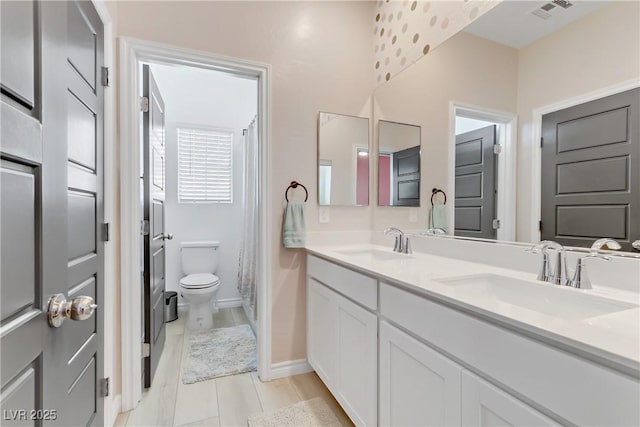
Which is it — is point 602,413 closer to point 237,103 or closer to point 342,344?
point 342,344

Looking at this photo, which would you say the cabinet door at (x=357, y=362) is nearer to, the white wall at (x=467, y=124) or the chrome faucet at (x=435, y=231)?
the chrome faucet at (x=435, y=231)

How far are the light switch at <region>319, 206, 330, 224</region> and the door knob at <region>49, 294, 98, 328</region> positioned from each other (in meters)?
1.44

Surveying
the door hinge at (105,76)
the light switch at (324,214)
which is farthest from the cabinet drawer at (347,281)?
the door hinge at (105,76)

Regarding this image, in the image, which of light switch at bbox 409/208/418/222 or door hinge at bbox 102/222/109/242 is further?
light switch at bbox 409/208/418/222

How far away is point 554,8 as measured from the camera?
111cm

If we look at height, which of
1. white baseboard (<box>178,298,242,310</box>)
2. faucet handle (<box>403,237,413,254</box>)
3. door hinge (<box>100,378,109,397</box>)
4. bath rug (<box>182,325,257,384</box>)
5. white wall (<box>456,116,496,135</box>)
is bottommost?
bath rug (<box>182,325,257,384</box>)

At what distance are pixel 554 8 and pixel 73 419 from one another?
2331mm

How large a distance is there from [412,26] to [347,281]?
1667mm

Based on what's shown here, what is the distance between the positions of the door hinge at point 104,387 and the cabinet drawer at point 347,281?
1.18 metres

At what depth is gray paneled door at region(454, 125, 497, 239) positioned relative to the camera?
1399 mm

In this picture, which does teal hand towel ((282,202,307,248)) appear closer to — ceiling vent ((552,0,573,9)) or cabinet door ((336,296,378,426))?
cabinet door ((336,296,378,426))

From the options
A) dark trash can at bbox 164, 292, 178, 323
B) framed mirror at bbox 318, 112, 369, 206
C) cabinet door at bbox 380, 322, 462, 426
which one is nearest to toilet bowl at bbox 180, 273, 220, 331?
dark trash can at bbox 164, 292, 178, 323

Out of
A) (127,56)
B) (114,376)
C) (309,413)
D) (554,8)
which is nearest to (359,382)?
(309,413)

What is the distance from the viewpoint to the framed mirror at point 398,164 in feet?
6.38
